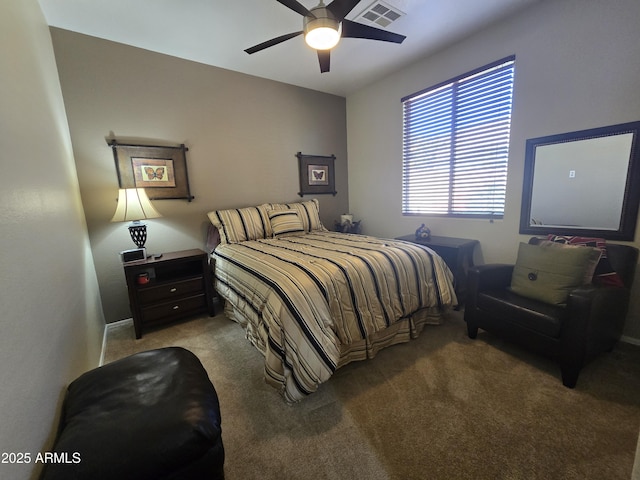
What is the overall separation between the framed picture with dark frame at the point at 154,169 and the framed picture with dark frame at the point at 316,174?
1.56m

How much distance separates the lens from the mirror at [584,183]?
76.3 inches

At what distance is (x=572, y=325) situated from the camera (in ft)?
5.15

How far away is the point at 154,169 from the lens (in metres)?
2.80

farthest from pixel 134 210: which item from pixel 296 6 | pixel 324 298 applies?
pixel 296 6

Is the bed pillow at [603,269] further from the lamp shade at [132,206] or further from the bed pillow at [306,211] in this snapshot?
the lamp shade at [132,206]

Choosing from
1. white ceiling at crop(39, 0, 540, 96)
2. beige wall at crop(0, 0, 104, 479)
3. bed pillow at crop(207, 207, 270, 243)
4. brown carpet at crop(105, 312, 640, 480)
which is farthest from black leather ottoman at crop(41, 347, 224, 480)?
white ceiling at crop(39, 0, 540, 96)

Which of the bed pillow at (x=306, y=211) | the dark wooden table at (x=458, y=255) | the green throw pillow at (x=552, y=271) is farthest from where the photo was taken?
the bed pillow at (x=306, y=211)

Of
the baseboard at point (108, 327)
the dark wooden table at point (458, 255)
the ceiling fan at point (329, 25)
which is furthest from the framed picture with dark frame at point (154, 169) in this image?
the dark wooden table at point (458, 255)

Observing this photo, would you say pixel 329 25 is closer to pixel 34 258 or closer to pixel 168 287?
pixel 34 258

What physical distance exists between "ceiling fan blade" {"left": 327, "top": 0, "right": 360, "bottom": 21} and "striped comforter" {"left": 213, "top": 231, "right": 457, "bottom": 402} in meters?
1.71

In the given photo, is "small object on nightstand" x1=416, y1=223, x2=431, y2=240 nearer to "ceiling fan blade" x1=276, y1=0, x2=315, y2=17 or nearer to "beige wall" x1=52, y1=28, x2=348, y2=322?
"beige wall" x1=52, y1=28, x2=348, y2=322

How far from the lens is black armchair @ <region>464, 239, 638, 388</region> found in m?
1.57

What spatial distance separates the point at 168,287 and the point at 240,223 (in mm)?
1012

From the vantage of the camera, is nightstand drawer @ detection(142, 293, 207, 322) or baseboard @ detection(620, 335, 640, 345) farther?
nightstand drawer @ detection(142, 293, 207, 322)
